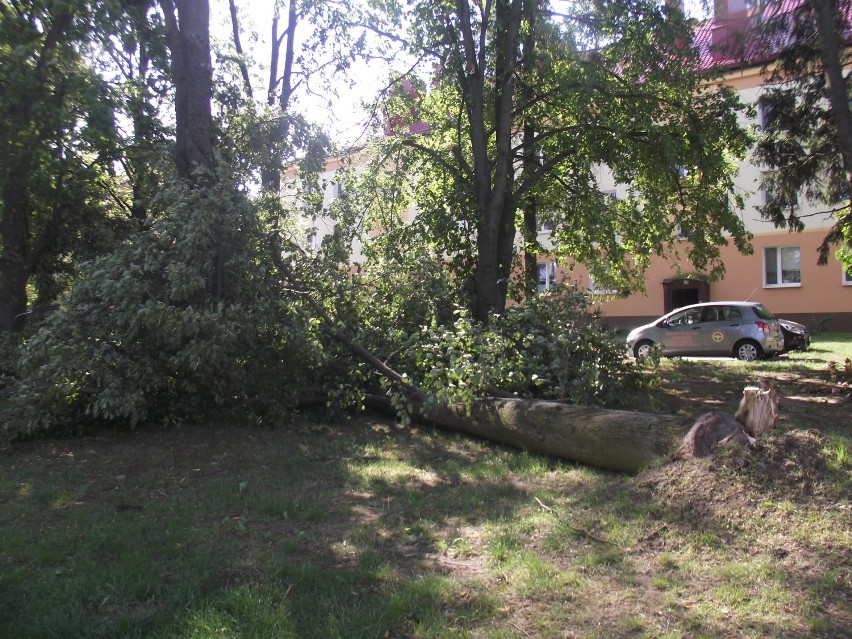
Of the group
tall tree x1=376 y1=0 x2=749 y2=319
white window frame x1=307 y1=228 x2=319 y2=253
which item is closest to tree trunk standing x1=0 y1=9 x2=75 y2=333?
white window frame x1=307 y1=228 x2=319 y2=253

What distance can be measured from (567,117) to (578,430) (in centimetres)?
850

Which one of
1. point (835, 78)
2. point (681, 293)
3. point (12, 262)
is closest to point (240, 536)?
point (835, 78)

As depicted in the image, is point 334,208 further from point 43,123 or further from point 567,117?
point 567,117

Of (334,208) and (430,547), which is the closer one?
(430,547)

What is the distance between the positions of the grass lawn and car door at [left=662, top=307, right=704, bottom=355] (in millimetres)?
11272

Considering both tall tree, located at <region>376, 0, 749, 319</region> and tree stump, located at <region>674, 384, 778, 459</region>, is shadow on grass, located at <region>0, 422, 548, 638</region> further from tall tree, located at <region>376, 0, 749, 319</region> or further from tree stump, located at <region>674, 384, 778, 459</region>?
tall tree, located at <region>376, 0, 749, 319</region>

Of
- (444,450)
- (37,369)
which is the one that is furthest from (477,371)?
(37,369)

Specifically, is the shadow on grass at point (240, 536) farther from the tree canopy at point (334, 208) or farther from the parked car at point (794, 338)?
the parked car at point (794, 338)

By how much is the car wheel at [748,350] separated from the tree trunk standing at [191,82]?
13.0 meters

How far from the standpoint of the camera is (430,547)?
4352 millimetres

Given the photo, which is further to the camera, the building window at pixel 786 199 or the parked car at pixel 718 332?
the parked car at pixel 718 332

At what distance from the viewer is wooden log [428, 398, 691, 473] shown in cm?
552

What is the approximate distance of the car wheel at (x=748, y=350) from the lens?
1560 centimetres

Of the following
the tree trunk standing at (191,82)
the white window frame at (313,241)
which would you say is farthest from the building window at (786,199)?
the tree trunk standing at (191,82)
